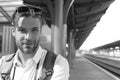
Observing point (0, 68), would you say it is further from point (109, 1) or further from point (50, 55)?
point (109, 1)

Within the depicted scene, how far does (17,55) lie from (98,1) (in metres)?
17.4

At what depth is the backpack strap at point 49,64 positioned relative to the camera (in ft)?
5.28

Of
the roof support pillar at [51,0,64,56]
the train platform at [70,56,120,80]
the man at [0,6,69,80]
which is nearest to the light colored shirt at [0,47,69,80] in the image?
the man at [0,6,69,80]

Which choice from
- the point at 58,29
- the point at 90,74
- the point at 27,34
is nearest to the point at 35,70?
the point at 27,34

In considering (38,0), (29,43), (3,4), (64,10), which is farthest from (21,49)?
(3,4)

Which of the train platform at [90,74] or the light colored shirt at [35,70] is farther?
the train platform at [90,74]

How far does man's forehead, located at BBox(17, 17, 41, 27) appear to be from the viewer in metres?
1.68

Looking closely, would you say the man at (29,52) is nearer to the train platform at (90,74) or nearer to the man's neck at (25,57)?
the man's neck at (25,57)

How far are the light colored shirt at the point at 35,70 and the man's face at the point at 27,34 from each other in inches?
2.7

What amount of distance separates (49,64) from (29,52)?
15 centimetres

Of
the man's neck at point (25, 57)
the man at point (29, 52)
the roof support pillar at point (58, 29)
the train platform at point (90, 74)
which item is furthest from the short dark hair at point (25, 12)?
the train platform at point (90, 74)

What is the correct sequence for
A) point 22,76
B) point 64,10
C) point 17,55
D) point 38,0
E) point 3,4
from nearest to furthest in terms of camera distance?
point 22,76 → point 17,55 → point 64,10 → point 38,0 → point 3,4

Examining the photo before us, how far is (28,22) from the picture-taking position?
1695 millimetres

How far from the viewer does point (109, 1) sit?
60.7 feet
